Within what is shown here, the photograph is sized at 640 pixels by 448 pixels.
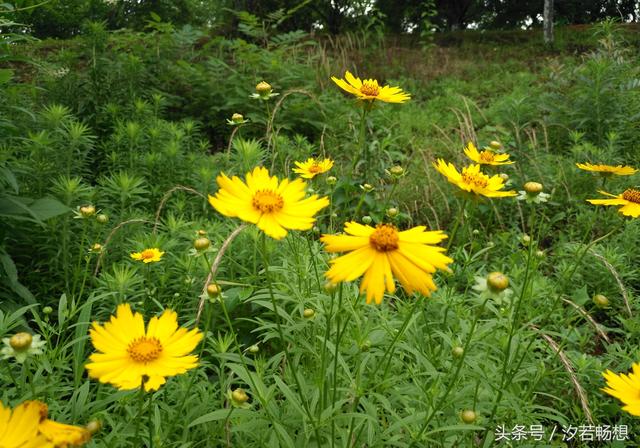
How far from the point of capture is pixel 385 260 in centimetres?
82

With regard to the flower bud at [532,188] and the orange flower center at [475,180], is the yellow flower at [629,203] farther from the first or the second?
the orange flower center at [475,180]

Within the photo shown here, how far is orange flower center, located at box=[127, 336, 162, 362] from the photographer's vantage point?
0.78 m

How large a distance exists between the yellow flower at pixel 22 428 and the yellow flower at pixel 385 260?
452 millimetres

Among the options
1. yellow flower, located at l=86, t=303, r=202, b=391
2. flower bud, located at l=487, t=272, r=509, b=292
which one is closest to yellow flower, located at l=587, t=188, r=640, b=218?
flower bud, located at l=487, t=272, r=509, b=292

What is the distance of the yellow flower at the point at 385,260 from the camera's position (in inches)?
30.3

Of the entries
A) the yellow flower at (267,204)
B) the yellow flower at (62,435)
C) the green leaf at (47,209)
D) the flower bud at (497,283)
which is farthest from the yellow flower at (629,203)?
the green leaf at (47,209)

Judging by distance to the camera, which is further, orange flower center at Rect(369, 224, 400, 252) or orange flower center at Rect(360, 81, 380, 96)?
orange flower center at Rect(360, 81, 380, 96)

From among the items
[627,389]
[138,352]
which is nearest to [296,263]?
[138,352]

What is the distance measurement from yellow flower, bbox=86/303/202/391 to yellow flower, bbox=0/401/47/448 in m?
0.09

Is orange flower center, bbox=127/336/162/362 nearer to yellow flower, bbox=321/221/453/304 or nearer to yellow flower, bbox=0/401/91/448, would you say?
yellow flower, bbox=0/401/91/448

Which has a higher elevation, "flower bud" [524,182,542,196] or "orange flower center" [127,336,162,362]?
"flower bud" [524,182,542,196]

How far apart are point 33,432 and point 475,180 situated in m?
0.99

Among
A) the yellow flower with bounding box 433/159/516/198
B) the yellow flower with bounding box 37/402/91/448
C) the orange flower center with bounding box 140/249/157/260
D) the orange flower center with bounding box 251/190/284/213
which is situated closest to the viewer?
the yellow flower with bounding box 37/402/91/448

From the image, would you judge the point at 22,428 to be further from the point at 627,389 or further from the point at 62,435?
the point at 627,389
